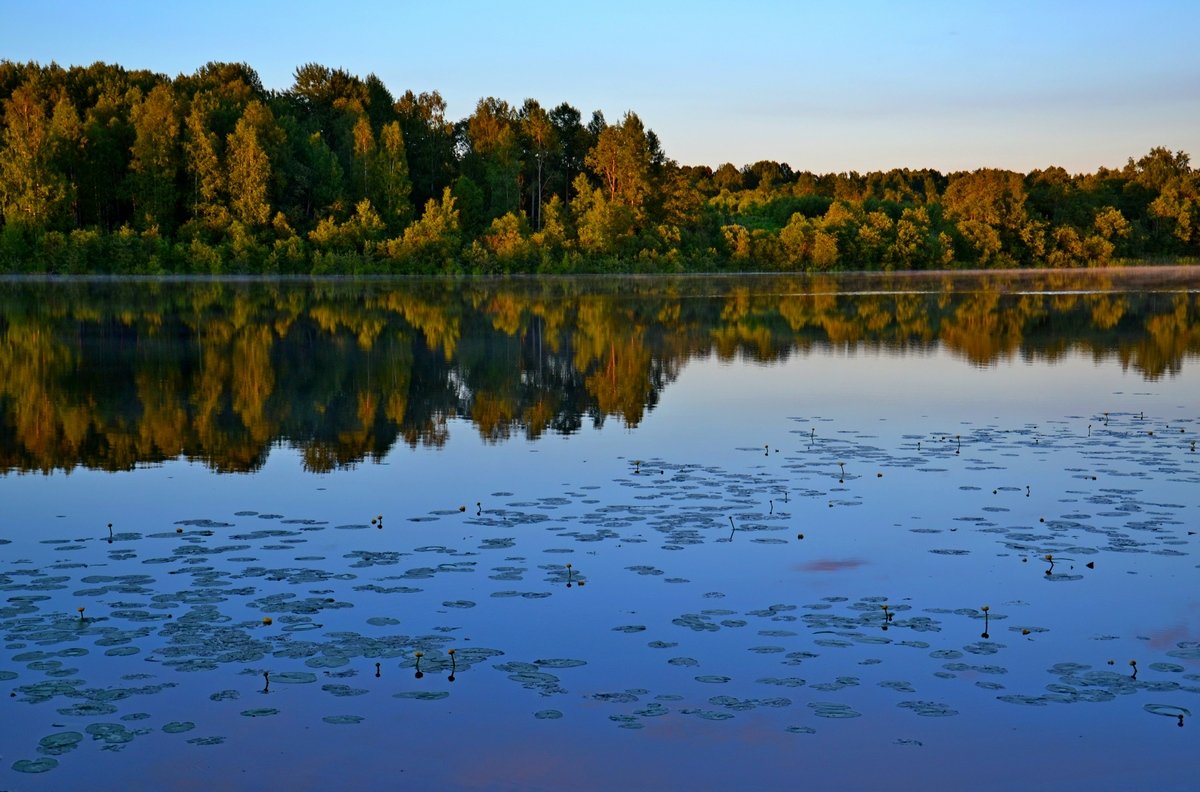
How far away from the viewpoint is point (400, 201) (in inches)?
3760

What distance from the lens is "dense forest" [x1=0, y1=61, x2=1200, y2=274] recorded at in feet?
277

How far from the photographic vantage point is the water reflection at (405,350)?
1912 centimetres

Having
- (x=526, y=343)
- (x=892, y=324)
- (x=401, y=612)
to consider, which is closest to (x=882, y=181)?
(x=892, y=324)

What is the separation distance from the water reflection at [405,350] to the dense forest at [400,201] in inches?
849

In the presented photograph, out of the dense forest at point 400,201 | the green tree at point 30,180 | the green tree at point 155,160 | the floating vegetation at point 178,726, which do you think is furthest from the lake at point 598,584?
the green tree at point 155,160

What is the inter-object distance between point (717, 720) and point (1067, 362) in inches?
930

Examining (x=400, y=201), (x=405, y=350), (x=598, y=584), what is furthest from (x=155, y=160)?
(x=598, y=584)

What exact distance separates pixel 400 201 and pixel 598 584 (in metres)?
88.0

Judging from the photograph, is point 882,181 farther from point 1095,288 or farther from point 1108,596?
point 1108,596

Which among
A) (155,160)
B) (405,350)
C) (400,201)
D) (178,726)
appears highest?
(155,160)

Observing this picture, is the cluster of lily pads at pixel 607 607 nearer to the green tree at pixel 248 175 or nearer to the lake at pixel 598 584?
the lake at pixel 598 584

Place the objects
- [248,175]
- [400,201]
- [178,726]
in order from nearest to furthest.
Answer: [178,726]
[248,175]
[400,201]

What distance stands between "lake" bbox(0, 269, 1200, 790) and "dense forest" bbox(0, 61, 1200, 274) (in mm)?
63506

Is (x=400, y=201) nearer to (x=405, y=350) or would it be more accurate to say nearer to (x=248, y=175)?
(x=248, y=175)
